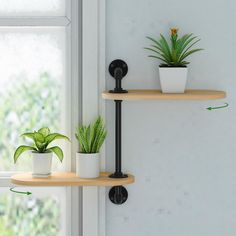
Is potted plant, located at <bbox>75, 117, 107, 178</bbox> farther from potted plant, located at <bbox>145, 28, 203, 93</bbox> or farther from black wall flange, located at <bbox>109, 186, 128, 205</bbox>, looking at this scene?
potted plant, located at <bbox>145, 28, 203, 93</bbox>

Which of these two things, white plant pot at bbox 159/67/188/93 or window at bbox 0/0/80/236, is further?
window at bbox 0/0/80/236

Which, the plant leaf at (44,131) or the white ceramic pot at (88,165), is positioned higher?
the plant leaf at (44,131)

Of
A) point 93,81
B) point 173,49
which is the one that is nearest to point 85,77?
point 93,81

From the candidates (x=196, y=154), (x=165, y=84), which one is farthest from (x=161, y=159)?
(x=165, y=84)

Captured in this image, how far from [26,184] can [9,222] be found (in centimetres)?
22

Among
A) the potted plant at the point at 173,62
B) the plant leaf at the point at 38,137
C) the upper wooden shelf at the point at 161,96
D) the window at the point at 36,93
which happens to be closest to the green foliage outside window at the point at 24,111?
the window at the point at 36,93

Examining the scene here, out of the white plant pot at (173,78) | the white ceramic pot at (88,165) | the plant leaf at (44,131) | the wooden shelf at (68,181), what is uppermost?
the white plant pot at (173,78)

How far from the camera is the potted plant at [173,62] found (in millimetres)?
1506

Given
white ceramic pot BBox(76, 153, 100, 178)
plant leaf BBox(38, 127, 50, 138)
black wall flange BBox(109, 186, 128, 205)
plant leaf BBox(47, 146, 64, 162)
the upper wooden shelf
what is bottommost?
black wall flange BBox(109, 186, 128, 205)

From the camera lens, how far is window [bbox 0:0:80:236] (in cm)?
162

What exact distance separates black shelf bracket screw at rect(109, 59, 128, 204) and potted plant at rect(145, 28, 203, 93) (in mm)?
96

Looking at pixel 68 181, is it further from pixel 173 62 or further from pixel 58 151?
pixel 173 62

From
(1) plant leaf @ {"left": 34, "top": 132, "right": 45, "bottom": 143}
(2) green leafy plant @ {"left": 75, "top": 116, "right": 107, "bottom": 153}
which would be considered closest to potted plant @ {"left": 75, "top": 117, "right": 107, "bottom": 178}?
(2) green leafy plant @ {"left": 75, "top": 116, "right": 107, "bottom": 153}

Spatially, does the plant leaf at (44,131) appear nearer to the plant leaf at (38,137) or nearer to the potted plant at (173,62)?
the plant leaf at (38,137)
